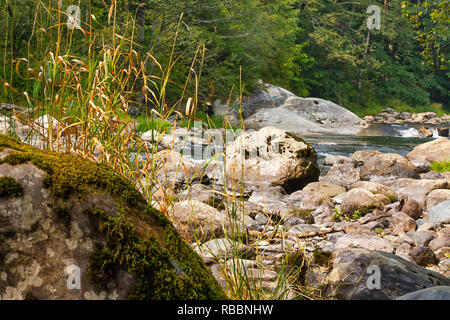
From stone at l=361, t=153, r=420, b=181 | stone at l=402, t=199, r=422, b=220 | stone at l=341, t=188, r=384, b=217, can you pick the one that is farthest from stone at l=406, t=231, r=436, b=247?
stone at l=361, t=153, r=420, b=181

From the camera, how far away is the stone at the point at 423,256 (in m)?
3.26

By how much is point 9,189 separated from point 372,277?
6.40 ft

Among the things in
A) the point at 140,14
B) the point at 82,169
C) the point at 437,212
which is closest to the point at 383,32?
the point at 140,14

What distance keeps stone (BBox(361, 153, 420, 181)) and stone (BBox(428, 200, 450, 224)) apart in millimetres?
3562

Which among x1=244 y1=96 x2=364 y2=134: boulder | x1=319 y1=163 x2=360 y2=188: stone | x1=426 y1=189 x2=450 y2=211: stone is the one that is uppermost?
x1=244 y1=96 x2=364 y2=134: boulder

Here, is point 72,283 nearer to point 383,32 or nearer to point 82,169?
point 82,169

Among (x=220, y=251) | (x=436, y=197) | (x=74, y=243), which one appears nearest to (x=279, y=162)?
(x=436, y=197)

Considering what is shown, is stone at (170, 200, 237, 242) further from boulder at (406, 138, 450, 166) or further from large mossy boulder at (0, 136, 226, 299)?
boulder at (406, 138, 450, 166)

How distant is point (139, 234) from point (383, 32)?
3352 centimetres

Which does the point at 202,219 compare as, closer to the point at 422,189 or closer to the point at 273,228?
the point at 273,228

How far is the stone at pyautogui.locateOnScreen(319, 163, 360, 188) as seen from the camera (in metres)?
8.12

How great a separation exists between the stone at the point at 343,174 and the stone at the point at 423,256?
4.53 meters

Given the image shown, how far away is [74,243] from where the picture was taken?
1166 millimetres

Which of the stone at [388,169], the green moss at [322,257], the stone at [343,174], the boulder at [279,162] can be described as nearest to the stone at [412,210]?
the boulder at [279,162]
